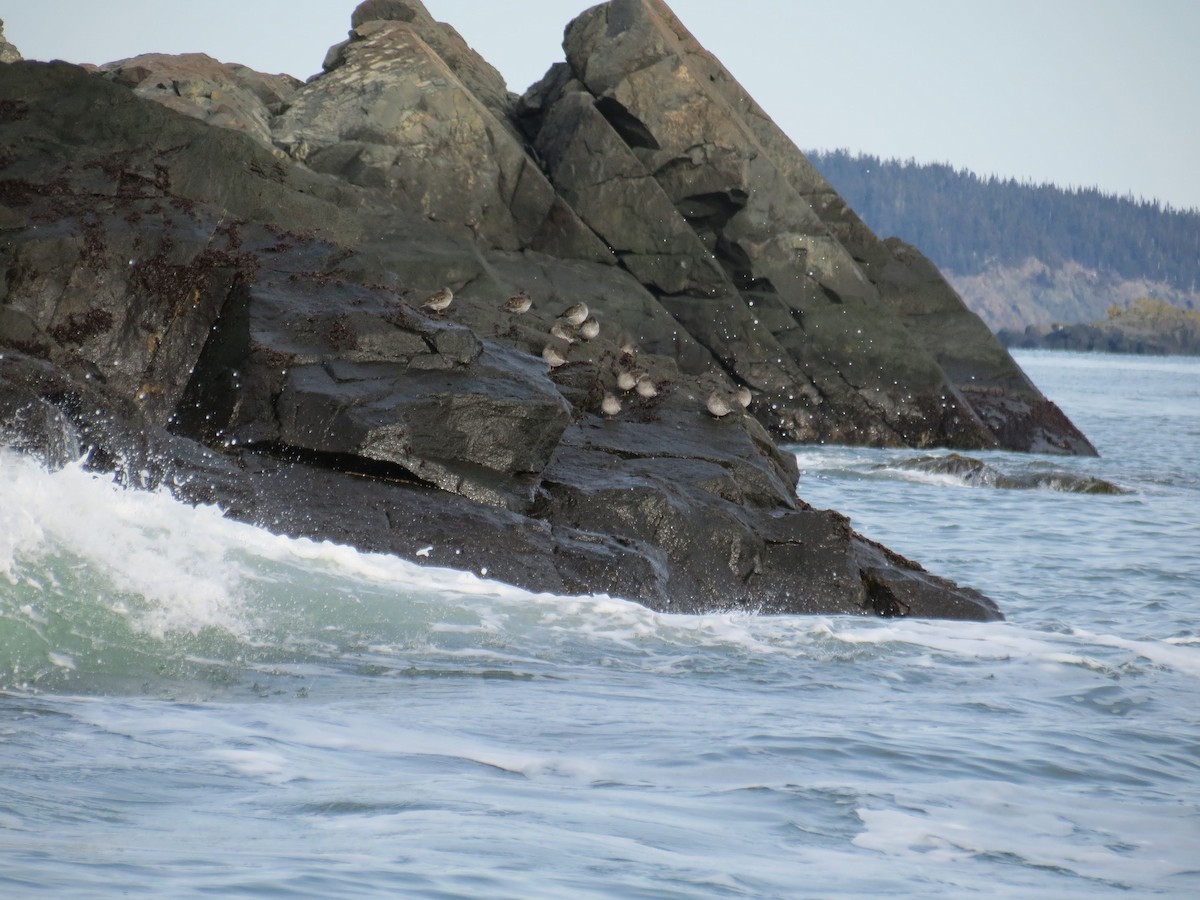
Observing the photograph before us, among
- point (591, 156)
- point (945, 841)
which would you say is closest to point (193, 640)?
point (945, 841)

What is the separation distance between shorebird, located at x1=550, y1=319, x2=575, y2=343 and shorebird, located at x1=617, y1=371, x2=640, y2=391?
8.93 ft

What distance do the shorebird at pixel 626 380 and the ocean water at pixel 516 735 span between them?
4.57 m

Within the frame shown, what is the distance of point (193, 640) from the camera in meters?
8.23

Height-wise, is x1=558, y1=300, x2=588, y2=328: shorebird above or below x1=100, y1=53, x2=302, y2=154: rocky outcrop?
below

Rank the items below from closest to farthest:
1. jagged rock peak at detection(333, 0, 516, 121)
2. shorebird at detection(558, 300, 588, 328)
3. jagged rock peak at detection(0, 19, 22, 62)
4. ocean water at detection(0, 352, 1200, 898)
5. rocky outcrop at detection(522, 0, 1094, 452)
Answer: ocean water at detection(0, 352, 1200, 898) < shorebird at detection(558, 300, 588, 328) < rocky outcrop at detection(522, 0, 1094, 452) < jagged rock peak at detection(333, 0, 516, 121) < jagged rock peak at detection(0, 19, 22, 62)

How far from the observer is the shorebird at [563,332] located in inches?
719

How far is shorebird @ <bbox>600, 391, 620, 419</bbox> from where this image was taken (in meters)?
15.0

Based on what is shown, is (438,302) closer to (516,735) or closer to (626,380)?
(626,380)

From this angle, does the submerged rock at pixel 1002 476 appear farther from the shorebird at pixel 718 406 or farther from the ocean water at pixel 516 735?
the ocean water at pixel 516 735

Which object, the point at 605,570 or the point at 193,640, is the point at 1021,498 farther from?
the point at 193,640

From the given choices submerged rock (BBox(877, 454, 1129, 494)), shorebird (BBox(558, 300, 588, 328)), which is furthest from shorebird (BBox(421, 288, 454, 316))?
submerged rock (BBox(877, 454, 1129, 494))

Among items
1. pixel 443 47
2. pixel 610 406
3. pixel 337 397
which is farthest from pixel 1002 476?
pixel 443 47

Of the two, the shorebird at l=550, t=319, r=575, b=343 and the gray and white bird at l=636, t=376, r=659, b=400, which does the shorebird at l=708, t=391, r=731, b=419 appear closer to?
the gray and white bird at l=636, t=376, r=659, b=400

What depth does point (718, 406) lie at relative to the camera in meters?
15.3
